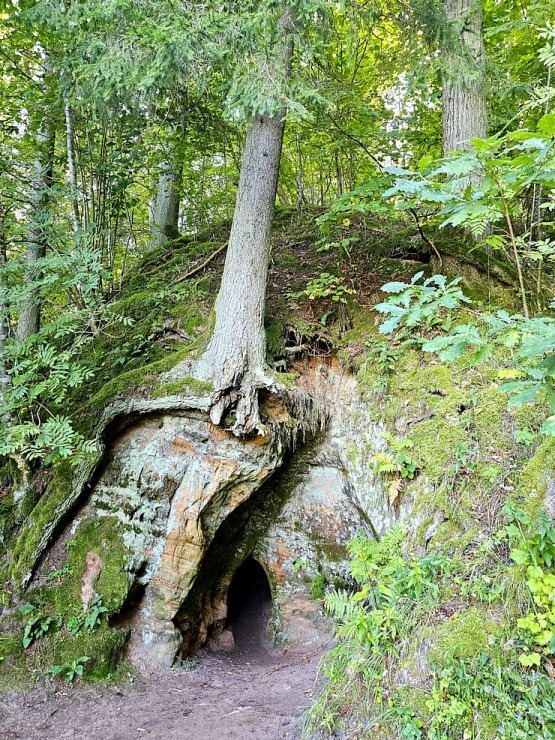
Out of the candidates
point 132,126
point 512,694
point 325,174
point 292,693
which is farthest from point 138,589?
point 325,174

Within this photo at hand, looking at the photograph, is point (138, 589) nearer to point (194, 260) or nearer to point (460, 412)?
point (460, 412)

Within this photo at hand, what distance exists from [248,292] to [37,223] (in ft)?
8.59

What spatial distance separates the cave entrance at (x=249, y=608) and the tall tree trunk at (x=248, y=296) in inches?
127

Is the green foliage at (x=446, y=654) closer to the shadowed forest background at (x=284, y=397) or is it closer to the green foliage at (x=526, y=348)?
the shadowed forest background at (x=284, y=397)

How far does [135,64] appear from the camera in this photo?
4.41m

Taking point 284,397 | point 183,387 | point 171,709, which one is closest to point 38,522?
point 183,387

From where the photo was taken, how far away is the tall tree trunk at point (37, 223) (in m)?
5.11

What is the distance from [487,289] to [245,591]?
20.7 feet

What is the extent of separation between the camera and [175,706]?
4395 millimetres

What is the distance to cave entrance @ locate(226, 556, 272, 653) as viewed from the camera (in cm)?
651

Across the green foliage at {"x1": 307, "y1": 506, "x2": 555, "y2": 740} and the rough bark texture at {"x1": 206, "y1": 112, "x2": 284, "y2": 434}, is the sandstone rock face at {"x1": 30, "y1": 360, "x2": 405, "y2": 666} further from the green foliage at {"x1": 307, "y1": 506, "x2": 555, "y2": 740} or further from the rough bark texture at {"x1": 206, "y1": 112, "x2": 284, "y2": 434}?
the green foliage at {"x1": 307, "y1": 506, "x2": 555, "y2": 740}

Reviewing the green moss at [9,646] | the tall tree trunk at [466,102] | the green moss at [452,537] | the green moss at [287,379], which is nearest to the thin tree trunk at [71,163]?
the green moss at [287,379]

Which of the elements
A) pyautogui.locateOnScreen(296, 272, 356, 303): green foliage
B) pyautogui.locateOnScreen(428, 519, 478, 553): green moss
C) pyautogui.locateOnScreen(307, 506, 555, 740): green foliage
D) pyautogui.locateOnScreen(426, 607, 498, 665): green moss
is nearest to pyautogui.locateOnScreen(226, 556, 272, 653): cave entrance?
pyautogui.locateOnScreen(307, 506, 555, 740): green foliage

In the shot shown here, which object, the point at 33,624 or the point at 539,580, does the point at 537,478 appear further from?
the point at 33,624
